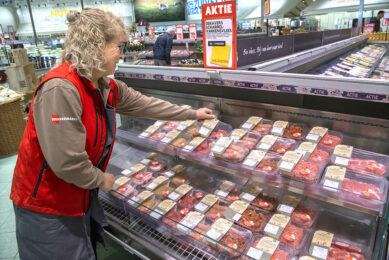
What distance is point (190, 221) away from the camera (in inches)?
70.4

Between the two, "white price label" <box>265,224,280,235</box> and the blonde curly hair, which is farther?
"white price label" <box>265,224,280,235</box>

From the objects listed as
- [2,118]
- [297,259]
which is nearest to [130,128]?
[297,259]

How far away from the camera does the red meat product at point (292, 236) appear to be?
5.08ft

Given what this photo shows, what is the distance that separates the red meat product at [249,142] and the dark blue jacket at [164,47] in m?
6.62

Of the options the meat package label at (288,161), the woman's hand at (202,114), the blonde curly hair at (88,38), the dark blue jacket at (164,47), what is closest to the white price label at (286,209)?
the meat package label at (288,161)

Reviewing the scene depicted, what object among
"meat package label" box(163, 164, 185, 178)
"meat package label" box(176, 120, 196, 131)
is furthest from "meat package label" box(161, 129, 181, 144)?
"meat package label" box(163, 164, 185, 178)

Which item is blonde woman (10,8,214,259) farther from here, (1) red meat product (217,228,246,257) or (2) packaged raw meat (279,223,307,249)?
(2) packaged raw meat (279,223,307,249)

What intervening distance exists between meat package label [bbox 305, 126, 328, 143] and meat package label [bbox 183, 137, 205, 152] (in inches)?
30.6

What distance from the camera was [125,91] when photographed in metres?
1.86

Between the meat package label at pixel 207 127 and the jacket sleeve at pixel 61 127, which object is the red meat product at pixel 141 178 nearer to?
the meat package label at pixel 207 127

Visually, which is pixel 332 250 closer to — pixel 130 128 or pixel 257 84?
pixel 257 84

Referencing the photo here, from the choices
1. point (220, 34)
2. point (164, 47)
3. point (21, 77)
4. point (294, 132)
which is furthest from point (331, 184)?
point (164, 47)

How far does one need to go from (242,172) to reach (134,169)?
1065 mm

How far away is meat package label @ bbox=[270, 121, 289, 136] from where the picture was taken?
1.95m
